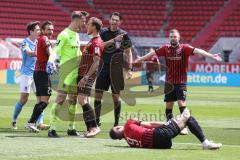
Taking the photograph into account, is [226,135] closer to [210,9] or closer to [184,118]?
[184,118]

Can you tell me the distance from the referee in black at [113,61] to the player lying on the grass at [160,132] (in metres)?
3.61

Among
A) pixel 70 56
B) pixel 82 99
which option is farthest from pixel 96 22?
pixel 82 99

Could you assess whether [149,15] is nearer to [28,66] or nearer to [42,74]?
[28,66]

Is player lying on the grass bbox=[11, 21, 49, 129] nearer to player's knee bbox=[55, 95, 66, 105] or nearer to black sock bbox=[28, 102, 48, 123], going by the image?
black sock bbox=[28, 102, 48, 123]

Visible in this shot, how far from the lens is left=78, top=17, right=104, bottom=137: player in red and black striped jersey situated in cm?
1289

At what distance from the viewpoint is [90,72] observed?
12.9 m

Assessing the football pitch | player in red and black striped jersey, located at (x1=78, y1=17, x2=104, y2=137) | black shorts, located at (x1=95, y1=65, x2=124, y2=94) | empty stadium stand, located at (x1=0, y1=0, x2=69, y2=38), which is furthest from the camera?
empty stadium stand, located at (x1=0, y1=0, x2=69, y2=38)

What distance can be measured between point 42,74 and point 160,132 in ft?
13.6

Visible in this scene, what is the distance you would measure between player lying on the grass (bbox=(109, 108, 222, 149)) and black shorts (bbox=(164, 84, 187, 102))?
345 cm

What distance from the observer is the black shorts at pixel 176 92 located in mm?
14445

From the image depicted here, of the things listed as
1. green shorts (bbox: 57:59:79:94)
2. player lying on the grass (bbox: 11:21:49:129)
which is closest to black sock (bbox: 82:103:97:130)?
green shorts (bbox: 57:59:79:94)

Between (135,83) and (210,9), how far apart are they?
1579 cm

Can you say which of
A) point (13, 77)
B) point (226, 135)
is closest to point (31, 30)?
point (226, 135)

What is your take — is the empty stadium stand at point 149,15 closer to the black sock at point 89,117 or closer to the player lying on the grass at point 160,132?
the black sock at point 89,117
